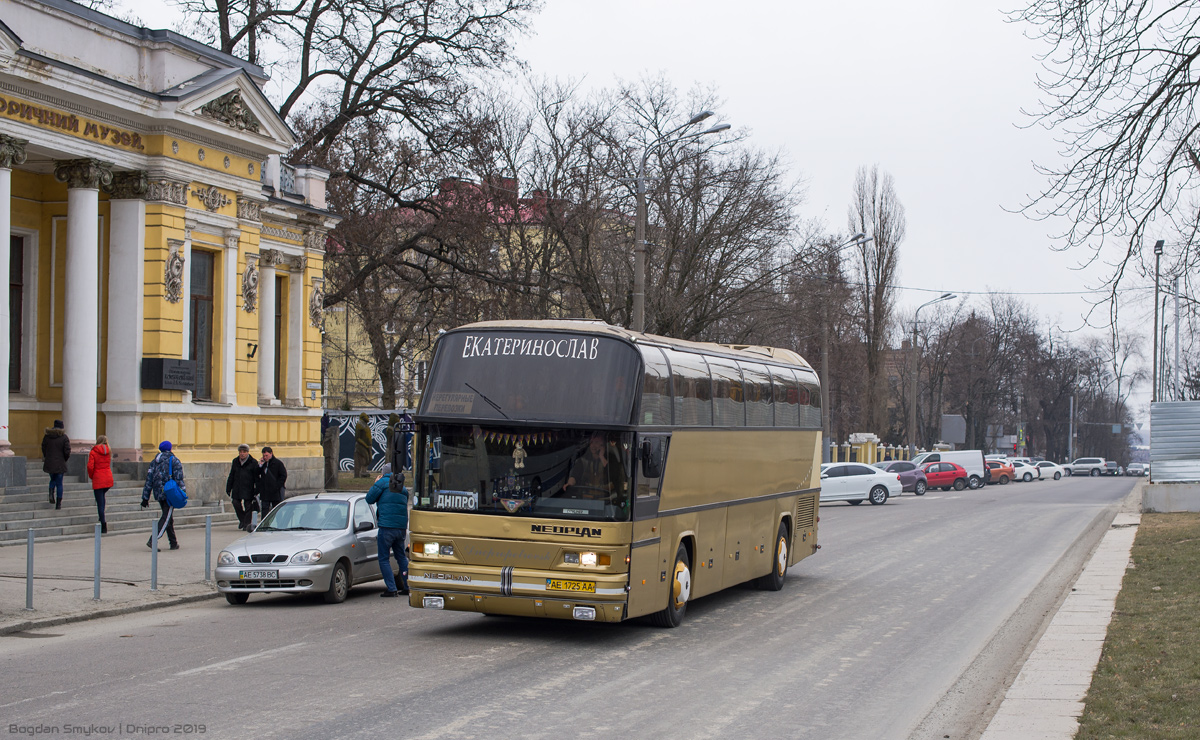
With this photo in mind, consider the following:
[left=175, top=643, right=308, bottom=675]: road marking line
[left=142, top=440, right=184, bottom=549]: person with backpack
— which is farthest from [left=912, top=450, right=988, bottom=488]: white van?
[left=175, top=643, right=308, bottom=675]: road marking line

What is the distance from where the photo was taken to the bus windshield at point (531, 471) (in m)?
11.6

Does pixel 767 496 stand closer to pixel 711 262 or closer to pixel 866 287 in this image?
pixel 711 262

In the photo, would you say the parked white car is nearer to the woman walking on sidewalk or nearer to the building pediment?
the building pediment

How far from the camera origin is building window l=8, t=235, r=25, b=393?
25797 millimetres

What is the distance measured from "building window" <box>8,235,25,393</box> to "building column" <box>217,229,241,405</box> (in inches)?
168

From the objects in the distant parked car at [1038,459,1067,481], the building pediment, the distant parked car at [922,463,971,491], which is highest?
the building pediment

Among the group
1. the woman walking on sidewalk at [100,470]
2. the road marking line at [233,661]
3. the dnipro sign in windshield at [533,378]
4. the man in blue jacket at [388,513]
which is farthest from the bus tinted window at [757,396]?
the woman walking on sidewalk at [100,470]

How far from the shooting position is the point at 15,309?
26.0m

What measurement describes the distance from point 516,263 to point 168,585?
2284 cm

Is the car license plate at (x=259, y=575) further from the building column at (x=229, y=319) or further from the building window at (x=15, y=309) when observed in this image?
the building column at (x=229, y=319)

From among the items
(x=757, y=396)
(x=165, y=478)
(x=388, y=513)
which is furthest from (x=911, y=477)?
(x=388, y=513)

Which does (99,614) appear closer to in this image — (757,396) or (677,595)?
(677,595)

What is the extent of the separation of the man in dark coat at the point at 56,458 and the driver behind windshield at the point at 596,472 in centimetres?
1433

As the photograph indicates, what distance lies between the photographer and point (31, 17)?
23188mm
